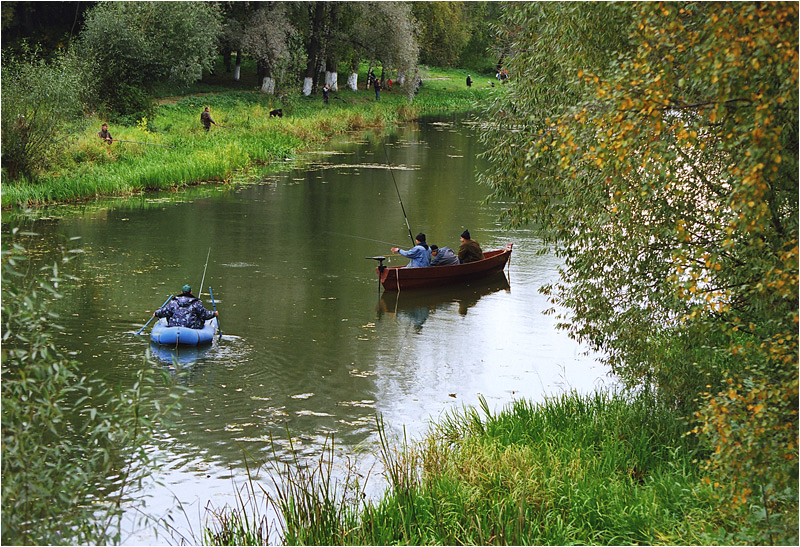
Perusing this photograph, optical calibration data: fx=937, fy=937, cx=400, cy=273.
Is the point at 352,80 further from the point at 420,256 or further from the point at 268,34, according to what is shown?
the point at 420,256

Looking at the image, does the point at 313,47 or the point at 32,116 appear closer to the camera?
the point at 32,116

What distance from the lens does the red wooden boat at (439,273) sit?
18.6 meters

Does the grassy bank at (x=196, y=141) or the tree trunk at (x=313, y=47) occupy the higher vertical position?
the tree trunk at (x=313, y=47)

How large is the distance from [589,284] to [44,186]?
19.4 metres

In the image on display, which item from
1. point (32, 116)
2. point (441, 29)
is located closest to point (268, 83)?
point (441, 29)

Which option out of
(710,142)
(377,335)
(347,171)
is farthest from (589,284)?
(347,171)

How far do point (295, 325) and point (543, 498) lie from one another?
335 inches

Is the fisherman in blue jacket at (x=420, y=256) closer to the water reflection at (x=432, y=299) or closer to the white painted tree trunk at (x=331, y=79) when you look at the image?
the water reflection at (x=432, y=299)

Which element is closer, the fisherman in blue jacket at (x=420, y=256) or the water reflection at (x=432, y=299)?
the water reflection at (x=432, y=299)

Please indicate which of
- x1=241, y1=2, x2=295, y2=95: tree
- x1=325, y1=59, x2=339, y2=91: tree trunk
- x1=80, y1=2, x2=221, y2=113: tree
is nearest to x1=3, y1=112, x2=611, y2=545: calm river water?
x1=80, y1=2, x2=221, y2=113: tree

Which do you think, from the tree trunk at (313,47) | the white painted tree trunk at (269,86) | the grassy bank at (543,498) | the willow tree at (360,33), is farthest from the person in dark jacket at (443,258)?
the tree trunk at (313,47)

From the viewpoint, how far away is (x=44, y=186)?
25.8 meters

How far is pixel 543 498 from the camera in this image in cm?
821

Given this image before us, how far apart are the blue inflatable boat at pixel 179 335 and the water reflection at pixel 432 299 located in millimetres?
3754
